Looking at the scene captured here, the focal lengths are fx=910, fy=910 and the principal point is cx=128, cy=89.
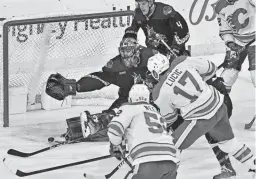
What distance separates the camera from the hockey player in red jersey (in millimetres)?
6262

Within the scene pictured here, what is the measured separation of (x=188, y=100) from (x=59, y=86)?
4.03 feet

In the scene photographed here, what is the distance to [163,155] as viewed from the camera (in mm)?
4797

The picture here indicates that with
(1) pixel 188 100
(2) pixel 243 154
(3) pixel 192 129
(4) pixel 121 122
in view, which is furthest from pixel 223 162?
(4) pixel 121 122

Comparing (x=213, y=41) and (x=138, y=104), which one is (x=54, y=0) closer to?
(x=213, y=41)

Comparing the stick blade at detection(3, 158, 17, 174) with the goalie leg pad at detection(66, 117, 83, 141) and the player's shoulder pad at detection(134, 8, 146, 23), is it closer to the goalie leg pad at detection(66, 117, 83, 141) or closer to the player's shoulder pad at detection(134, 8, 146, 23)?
the goalie leg pad at detection(66, 117, 83, 141)

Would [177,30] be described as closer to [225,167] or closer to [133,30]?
[133,30]

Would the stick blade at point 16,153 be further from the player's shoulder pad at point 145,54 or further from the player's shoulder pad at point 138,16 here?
the player's shoulder pad at point 138,16

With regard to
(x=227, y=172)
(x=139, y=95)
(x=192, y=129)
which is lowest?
(x=227, y=172)

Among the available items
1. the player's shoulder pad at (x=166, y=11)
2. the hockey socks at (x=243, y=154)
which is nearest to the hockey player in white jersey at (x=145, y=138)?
the hockey socks at (x=243, y=154)

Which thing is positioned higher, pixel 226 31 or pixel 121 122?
pixel 226 31

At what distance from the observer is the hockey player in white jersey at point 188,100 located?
203 inches

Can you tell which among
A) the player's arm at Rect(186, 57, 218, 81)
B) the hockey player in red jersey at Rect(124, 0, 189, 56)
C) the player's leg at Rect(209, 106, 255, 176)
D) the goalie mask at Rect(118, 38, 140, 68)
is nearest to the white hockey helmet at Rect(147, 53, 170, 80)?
the player's arm at Rect(186, 57, 218, 81)

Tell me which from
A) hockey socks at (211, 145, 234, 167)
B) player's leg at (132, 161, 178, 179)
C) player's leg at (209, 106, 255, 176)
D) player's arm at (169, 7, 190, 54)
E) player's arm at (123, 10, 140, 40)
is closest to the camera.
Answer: player's leg at (132, 161, 178, 179)

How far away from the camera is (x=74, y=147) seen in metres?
6.18
